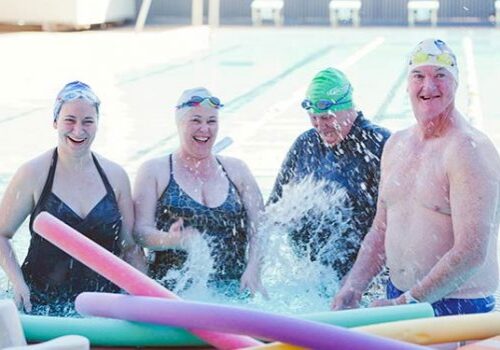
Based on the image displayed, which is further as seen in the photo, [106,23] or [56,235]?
[106,23]

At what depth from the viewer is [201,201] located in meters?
3.45

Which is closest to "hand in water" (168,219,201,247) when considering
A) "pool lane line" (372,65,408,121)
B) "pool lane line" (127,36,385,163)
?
"pool lane line" (127,36,385,163)

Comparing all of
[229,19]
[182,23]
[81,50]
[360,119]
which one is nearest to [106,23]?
[182,23]

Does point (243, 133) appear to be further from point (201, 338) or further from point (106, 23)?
point (106, 23)

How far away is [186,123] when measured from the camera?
11.2 feet

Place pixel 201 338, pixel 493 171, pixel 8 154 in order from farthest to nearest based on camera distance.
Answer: pixel 8 154 → pixel 493 171 → pixel 201 338

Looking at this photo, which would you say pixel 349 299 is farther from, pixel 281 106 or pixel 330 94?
pixel 281 106

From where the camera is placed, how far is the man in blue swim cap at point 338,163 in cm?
364

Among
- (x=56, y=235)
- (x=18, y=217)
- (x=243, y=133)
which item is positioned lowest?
(x=243, y=133)

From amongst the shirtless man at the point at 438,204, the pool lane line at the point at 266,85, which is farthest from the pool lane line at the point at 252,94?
the shirtless man at the point at 438,204

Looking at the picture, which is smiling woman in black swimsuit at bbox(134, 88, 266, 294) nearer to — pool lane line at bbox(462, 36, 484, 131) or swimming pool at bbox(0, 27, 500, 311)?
swimming pool at bbox(0, 27, 500, 311)

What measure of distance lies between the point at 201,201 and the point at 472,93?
7.56m

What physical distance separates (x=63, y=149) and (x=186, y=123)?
0.40 m

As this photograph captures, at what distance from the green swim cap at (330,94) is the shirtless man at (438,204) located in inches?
23.6
